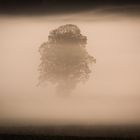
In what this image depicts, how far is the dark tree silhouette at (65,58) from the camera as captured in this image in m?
1.20

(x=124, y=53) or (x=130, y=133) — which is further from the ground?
(x=124, y=53)

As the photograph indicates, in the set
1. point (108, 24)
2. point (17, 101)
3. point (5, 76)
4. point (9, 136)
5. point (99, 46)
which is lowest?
point (9, 136)

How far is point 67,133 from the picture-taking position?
1.17 meters

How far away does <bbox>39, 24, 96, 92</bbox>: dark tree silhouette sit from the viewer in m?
1.20

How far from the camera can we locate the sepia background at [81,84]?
1.18 meters

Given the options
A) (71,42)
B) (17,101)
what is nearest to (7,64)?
(17,101)

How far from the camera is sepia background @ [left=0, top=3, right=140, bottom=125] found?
1.18 metres

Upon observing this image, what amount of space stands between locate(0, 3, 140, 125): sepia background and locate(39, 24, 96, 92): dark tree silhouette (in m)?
0.03

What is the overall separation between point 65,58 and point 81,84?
149 millimetres

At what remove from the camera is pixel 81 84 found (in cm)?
119

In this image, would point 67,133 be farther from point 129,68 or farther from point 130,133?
point 129,68

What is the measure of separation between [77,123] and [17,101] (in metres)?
0.30

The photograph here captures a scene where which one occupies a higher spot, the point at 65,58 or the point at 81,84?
the point at 65,58

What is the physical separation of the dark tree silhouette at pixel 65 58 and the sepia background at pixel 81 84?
3cm
